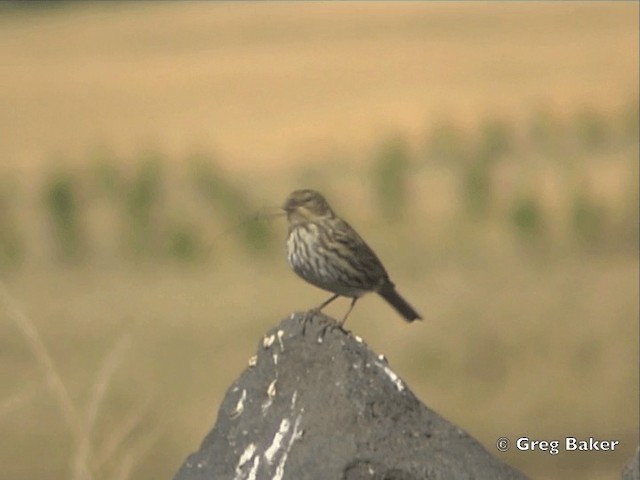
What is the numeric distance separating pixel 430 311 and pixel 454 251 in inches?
137

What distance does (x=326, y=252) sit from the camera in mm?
8008

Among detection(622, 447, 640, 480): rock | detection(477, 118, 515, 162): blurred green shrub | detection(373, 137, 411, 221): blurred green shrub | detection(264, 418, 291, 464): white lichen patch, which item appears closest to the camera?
detection(622, 447, 640, 480): rock

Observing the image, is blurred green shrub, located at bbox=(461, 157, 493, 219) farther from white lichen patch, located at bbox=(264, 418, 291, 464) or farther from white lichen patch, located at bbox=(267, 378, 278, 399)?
white lichen patch, located at bbox=(264, 418, 291, 464)

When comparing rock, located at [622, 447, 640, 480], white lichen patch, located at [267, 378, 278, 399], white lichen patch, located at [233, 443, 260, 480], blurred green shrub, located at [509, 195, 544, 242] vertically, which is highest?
blurred green shrub, located at [509, 195, 544, 242]

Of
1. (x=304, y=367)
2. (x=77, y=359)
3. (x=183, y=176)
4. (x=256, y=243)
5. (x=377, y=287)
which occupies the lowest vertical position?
(x=304, y=367)

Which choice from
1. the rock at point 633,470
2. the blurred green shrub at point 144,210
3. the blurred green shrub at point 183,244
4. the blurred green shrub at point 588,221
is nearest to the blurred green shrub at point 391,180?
the blurred green shrub at point 588,221

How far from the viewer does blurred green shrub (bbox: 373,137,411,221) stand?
25844 millimetres

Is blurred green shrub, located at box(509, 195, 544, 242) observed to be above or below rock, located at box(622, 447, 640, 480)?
above

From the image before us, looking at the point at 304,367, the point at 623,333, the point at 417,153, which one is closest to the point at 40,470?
the point at 623,333

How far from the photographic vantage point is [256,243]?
2406 centimetres

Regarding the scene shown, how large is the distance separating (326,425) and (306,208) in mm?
1922

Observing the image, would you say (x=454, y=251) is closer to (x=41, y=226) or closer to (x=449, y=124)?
(x=41, y=226)

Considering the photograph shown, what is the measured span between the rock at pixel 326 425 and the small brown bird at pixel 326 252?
3.89ft

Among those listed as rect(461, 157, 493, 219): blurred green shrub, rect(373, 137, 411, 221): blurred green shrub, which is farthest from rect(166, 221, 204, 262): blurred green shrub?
rect(461, 157, 493, 219): blurred green shrub
